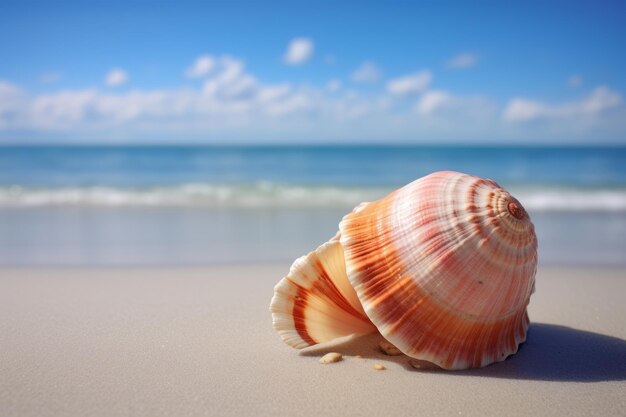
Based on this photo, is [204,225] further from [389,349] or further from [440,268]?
[440,268]

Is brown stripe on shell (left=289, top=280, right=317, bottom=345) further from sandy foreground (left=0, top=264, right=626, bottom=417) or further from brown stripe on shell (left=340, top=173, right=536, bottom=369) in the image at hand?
brown stripe on shell (left=340, top=173, right=536, bottom=369)

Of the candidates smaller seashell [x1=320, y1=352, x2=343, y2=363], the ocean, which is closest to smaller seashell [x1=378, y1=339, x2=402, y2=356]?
smaller seashell [x1=320, y1=352, x2=343, y2=363]

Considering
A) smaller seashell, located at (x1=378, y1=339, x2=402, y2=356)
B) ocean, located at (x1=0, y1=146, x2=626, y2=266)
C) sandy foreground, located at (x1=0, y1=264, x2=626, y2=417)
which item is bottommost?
sandy foreground, located at (x1=0, y1=264, x2=626, y2=417)

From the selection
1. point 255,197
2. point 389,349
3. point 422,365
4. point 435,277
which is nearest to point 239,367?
point 389,349

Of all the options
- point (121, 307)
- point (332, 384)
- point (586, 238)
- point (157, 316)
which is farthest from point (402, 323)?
point (586, 238)

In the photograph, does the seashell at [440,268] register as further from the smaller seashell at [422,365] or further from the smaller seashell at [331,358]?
the smaller seashell at [331,358]

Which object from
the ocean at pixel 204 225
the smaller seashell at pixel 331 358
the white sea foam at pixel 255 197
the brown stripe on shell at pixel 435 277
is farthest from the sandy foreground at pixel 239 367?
the white sea foam at pixel 255 197

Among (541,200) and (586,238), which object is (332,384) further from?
(541,200)
